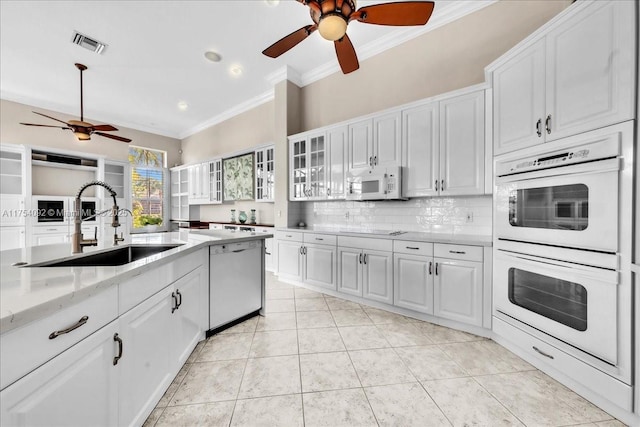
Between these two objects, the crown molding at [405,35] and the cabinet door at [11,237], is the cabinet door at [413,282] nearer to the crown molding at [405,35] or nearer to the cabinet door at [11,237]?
the crown molding at [405,35]

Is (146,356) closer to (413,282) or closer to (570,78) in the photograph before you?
(413,282)

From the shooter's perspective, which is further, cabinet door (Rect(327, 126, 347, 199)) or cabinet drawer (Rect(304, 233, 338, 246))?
cabinet door (Rect(327, 126, 347, 199))

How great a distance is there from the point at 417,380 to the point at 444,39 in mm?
3618

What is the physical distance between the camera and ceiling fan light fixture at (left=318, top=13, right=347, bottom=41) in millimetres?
1704

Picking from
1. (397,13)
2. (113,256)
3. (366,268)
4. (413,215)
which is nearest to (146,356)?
(113,256)

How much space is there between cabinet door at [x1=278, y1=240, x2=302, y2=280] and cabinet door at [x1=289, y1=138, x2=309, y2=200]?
784mm

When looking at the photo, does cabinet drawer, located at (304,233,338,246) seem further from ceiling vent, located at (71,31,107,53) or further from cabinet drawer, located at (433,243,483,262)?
ceiling vent, located at (71,31,107,53)

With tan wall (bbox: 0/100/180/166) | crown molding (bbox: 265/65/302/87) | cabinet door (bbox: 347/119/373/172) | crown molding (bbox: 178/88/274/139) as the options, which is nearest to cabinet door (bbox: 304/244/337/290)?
cabinet door (bbox: 347/119/373/172)

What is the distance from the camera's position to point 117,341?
111 centimetres

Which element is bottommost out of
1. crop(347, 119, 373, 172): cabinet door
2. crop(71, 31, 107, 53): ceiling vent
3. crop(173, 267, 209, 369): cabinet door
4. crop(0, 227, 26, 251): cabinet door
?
crop(173, 267, 209, 369): cabinet door

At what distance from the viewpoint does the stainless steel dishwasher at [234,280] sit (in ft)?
7.55

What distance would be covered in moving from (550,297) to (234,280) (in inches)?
102

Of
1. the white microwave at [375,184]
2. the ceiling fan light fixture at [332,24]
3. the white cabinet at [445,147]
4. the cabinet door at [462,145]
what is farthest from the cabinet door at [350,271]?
A: the ceiling fan light fixture at [332,24]

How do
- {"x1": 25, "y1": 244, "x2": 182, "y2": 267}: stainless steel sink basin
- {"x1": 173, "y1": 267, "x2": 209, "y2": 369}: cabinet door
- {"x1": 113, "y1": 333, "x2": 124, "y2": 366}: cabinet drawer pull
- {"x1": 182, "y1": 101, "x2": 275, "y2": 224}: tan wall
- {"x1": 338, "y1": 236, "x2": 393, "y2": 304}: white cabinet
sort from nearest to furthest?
{"x1": 113, "y1": 333, "x2": 124, "y2": 366}: cabinet drawer pull, {"x1": 25, "y1": 244, "x2": 182, "y2": 267}: stainless steel sink basin, {"x1": 173, "y1": 267, "x2": 209, "y2": 369}: cabinet door, {"x1": 338, "y1": 236, "x2": 393, "y2": 304}: white cabinet, {"x1": 182, "y1": 101, "x2": 275, "y2": 224}: tan wall
